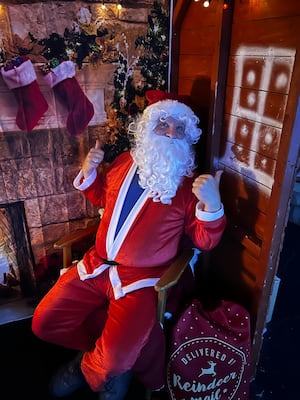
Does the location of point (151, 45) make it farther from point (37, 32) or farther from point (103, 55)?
point (37, 32)

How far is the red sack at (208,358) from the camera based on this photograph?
4.23 ft

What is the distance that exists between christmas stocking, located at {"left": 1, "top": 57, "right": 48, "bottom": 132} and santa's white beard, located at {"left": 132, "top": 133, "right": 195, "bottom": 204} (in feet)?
1.67

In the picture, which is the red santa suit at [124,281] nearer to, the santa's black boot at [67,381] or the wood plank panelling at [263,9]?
the santa's black boot at [67,381]

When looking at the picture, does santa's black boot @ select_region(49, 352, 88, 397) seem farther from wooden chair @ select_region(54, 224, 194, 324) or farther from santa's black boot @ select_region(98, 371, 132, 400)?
wooden chair @ select_region(54, 224, 194, 324)

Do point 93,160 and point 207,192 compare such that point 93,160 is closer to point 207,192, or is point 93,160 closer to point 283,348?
point 207,192

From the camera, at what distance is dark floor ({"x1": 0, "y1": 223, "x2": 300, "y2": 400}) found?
1473 mm

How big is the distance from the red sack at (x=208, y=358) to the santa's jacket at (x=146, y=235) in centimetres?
24

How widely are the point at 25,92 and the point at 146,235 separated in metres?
0.80

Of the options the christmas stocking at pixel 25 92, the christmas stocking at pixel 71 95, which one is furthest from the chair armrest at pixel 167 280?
the christmas stocking at pixel 25 92

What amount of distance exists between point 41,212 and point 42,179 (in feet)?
0.56

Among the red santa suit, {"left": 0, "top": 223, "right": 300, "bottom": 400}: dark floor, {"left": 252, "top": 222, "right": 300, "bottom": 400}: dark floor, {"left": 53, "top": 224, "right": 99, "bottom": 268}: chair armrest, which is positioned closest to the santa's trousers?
the red santa suit

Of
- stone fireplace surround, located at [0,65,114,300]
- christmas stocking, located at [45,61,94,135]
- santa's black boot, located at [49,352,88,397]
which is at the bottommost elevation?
santa's black boot, located at [49,352,88,397]

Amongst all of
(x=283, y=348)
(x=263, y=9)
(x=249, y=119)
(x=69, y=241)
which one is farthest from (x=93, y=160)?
(x=283, y=348)

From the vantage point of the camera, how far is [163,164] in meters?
1.35
